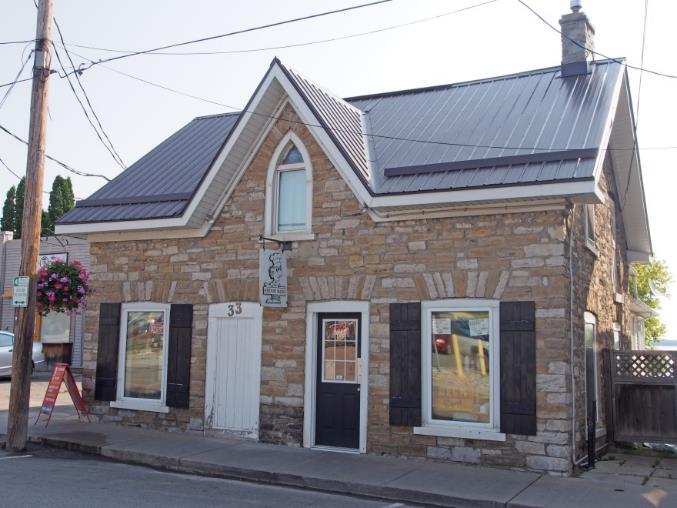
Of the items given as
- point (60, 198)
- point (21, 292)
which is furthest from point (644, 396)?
point (60, 198)

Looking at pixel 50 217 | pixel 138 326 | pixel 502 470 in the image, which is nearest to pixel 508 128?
pixel 502 470

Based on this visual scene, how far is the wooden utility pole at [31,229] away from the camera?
1095 cm

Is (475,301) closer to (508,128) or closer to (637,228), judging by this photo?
(508,128)

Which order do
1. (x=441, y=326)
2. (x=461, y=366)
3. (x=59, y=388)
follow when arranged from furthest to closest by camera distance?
(x=59, y=388)
(x=441, y=326)
(x=461, y=366)

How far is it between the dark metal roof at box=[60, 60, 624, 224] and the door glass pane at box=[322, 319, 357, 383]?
2237mm

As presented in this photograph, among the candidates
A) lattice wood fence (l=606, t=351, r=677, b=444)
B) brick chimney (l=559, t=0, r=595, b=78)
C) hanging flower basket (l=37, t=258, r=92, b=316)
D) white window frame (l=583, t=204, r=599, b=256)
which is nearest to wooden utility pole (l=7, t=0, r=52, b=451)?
hanging flower basket (l=37, t=258, r=92, b=316)

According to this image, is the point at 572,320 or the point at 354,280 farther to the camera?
the point at 354,280

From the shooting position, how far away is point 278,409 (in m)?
11.6

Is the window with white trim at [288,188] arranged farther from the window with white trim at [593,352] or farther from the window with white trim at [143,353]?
the window with white trim at [593,352]

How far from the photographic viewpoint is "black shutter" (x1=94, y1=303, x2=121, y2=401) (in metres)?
13.3

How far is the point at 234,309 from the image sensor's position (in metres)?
12.3

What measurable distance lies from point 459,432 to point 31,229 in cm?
700

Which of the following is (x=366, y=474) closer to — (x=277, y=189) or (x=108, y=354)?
(x=277, y=189)

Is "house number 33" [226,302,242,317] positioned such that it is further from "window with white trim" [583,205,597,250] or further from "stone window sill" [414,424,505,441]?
"window with white trim" [583,205,597,250]
